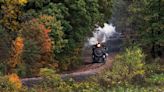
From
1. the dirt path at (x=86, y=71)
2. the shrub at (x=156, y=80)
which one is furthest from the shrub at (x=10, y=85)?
the shrub at (x=156, y=80)

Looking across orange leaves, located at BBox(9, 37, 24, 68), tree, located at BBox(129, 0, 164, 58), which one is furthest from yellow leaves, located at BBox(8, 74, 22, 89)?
tree, located at BBox(129, 0, 164, 58)

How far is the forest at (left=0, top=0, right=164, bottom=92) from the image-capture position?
91.1 ft

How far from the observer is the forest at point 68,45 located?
27781mm

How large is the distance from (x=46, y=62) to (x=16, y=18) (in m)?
4.18

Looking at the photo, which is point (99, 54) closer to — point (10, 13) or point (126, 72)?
point (10, 13)

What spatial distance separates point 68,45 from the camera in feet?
119

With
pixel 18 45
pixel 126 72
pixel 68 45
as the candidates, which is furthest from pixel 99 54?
pixel 126 72

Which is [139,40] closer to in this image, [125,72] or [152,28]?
[152,28]

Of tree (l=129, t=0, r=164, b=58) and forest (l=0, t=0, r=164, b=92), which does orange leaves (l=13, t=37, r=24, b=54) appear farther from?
tree (l=129, t=0, r=164, b=58)

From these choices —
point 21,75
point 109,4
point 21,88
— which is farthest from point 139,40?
point 21,88

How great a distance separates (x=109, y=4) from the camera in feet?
140

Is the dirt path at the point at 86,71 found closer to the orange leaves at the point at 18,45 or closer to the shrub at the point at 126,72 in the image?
the shrub at the point at 126,72

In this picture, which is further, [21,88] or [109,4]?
[109,4]

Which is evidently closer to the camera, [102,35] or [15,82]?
[15,82]
